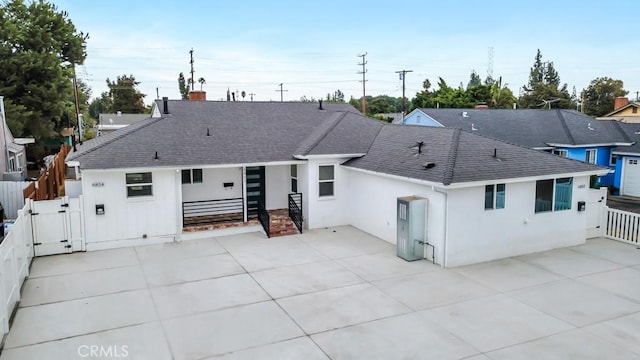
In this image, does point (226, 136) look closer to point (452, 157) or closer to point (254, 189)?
point (254, 189)

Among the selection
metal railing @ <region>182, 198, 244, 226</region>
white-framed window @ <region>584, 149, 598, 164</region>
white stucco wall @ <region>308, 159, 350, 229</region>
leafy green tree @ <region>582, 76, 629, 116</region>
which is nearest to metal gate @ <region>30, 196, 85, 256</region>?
metal railing @ <region>182, 198, 244, 226</region>

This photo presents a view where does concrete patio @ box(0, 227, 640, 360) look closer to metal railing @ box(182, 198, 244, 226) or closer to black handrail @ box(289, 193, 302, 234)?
black handrail @ box(289, 193, 302, 234)

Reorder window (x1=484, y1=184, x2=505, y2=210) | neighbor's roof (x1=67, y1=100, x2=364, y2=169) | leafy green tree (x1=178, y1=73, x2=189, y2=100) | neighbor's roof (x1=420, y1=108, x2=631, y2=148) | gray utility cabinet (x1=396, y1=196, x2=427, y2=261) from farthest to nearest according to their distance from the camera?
leafy green tree (x1=178, y1=73, x2=189, y2=100)
neighbor's roof (x1=420, y1=108, x2=631, y2=148)
neighbor's roof (x1=67, y1=100, x2=364, y2=169)
window (x1=484, y1=184, x2=505, y2=210)
gray utility cabinet (x1=396, y1=196, x2=427, y2=261)

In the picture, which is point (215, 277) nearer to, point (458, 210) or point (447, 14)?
point (458, 210)

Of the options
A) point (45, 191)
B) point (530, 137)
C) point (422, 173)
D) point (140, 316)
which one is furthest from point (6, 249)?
point (530, 137)

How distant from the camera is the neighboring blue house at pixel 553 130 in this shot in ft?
82.4

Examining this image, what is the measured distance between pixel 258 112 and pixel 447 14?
11162 mm

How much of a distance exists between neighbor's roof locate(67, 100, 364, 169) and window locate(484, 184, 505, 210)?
516 centimetres

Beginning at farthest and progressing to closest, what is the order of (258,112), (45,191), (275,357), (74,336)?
(258,112) → (45,191) → (74,336) → (275,357)

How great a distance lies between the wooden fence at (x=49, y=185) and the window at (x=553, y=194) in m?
15.0

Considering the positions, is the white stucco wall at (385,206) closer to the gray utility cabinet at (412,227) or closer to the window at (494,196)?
the gray utility cabinet at (412,227)

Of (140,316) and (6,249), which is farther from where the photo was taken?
(140,316)

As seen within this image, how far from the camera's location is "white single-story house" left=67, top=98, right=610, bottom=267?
1191cm

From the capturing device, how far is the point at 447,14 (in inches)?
874
